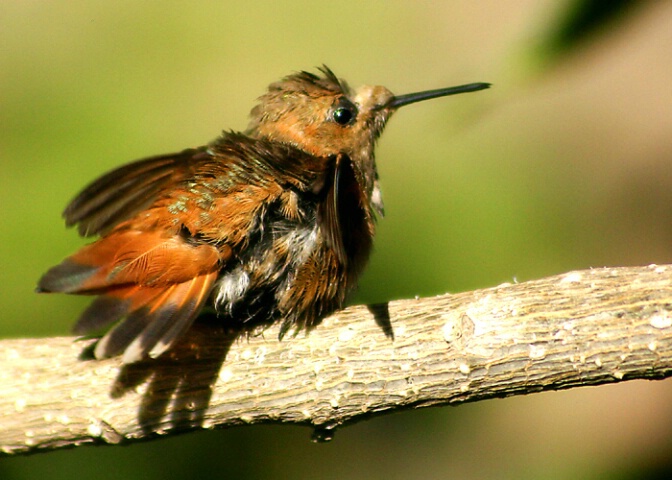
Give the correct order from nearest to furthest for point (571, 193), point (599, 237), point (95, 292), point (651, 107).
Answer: point (95, 292) → point (599, 237) → point (571, 193) → point (651, 107)

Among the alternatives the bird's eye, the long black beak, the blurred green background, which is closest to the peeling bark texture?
the blurred green background

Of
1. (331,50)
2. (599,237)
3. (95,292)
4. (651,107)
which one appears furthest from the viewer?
(331,50)

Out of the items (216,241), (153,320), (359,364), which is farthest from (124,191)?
(359,364)

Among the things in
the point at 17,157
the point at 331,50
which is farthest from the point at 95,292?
the point at 331,50


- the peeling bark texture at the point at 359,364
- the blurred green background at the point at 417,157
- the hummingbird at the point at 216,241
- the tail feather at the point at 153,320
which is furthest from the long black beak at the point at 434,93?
the tail feather at the point at 153,320

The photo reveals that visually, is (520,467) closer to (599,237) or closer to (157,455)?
(599,237)

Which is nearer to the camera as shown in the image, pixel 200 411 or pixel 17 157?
pixel 200 411

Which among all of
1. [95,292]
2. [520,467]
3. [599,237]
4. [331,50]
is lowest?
[520,467]
